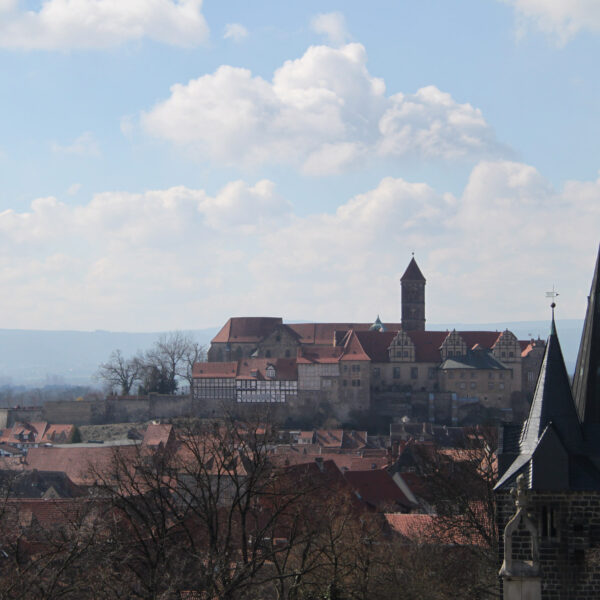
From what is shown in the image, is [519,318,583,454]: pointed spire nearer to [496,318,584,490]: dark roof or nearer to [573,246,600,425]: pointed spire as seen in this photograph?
[496,318,584,490]: dark roof

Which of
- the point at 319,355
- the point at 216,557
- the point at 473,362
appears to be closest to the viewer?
the point at 216,557

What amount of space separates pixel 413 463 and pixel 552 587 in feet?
147

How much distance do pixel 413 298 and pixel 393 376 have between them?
1624 cm

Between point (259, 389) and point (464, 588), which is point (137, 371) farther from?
point (464, 588)

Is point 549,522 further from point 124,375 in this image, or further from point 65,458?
point 124,375

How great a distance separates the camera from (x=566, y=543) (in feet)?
61.5

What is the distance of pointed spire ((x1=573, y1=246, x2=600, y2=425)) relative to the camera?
65.1ft

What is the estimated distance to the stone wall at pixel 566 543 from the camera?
18.5 metres

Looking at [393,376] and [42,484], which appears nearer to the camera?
[42,484]

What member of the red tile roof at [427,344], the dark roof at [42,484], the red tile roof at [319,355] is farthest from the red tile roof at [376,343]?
the dark roof at [42,484]

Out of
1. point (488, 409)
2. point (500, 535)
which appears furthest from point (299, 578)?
point (488, 409)

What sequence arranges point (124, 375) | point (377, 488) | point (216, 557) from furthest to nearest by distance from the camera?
point (124, 375)
point (377, 488)
point (216, 557)

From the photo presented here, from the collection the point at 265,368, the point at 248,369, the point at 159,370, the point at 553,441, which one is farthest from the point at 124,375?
the point at 553,441

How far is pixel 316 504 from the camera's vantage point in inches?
1469
